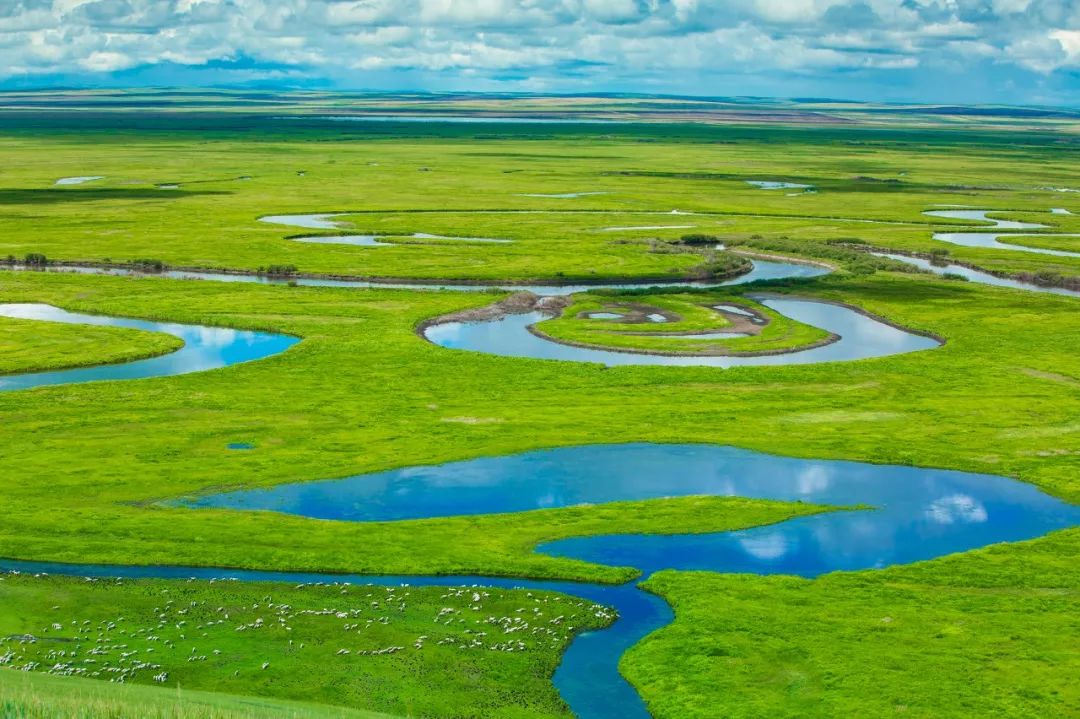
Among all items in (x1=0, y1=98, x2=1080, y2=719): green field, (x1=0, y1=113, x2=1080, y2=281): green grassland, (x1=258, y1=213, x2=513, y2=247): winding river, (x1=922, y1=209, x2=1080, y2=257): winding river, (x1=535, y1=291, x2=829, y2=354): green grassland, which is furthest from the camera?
(x1=922, y1=209, x2=1080, y2=257): winding river

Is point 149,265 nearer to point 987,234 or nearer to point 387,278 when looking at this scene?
point 387,278

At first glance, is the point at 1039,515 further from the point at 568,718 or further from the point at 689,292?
the point at 689,292

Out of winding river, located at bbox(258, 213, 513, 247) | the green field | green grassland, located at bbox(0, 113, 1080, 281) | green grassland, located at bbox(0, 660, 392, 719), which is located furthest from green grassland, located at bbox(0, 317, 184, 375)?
winding river, located at bbox(258, 213, 513, 247)

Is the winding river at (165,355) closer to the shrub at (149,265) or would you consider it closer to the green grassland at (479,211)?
the shrub at (149,265)

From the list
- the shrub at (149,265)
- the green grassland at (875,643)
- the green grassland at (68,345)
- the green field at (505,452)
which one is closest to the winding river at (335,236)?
the green field at (505,452)

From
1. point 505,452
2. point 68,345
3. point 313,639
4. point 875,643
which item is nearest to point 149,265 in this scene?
point 68,345

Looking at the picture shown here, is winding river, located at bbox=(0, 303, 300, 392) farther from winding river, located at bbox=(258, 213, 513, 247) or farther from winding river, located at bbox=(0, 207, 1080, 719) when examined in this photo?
winding river, located at bbox=(258, 213, 513, 247)
